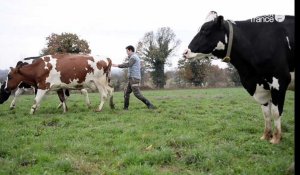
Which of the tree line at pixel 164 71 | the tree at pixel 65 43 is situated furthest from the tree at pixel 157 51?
the tree at pixel 65 43

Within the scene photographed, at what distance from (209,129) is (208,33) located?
9.80ft

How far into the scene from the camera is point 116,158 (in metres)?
6.30

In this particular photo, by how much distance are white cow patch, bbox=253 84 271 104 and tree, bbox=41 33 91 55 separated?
133 feet

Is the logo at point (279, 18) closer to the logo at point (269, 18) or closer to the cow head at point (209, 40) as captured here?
the logo at point (269, 18)

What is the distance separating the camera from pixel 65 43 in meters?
Result: 47.2

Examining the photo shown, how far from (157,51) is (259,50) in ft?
197

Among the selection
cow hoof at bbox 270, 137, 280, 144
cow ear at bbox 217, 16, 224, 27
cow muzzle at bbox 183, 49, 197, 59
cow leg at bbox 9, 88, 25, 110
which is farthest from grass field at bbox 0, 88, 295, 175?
cow leg at bbox 9, 88, 25, 110

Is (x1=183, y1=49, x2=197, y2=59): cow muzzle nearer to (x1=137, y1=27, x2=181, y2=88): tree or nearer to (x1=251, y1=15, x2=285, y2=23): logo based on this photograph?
(x1=251, y1=15, x2=285, y2=23): logo

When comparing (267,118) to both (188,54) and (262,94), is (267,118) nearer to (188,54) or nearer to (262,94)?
(262,94)

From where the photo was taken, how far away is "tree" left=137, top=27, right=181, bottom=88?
213ft

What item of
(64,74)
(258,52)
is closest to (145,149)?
(258,52)

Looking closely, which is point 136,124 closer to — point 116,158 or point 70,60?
point 116,158
